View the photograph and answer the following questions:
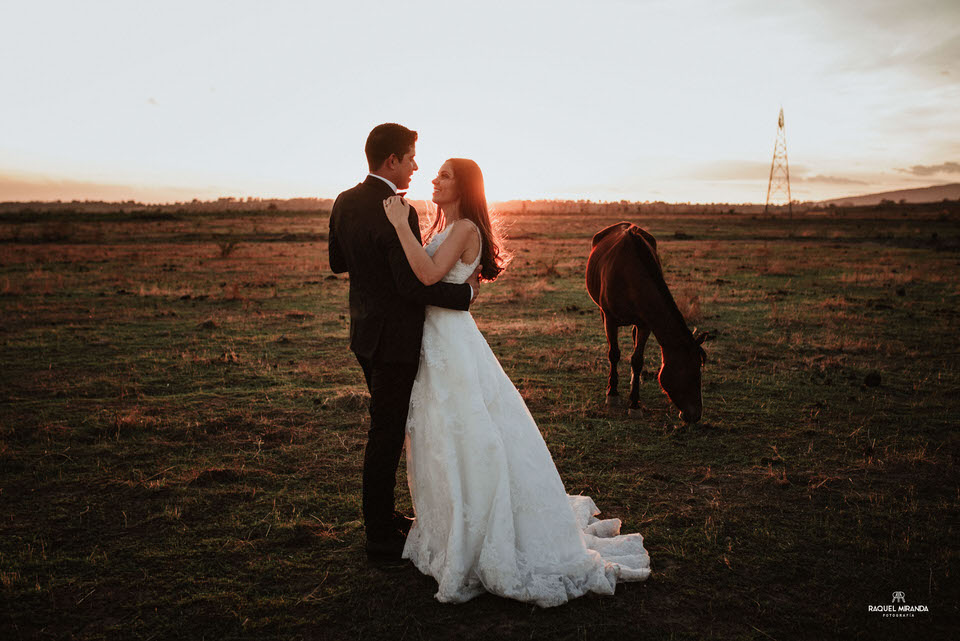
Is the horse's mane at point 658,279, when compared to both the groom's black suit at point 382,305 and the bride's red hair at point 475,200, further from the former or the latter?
the groom's black suit at point 382,305

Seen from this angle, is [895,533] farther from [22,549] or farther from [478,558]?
[22,549]

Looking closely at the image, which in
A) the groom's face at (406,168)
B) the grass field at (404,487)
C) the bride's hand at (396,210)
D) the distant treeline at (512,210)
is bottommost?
the grass field at (404,487)

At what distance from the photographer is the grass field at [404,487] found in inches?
123

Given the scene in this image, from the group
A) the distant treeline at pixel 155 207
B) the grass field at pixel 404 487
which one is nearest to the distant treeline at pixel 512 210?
the distant treeline at pixel 155 207

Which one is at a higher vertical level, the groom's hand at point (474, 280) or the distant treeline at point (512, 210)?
the distant treeline at point (512, 210)

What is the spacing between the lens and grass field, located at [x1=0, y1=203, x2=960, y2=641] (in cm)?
313

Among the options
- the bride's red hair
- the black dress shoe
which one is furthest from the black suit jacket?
the black dress shoe

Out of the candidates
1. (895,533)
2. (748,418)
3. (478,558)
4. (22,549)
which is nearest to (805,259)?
(748,418)

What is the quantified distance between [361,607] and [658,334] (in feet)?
13.5

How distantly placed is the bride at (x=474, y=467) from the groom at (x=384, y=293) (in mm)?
91

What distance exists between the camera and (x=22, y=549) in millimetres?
3711

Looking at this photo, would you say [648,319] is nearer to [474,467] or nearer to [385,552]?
[474,467]

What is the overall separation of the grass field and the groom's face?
239 cm

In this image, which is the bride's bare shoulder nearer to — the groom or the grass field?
the groom
